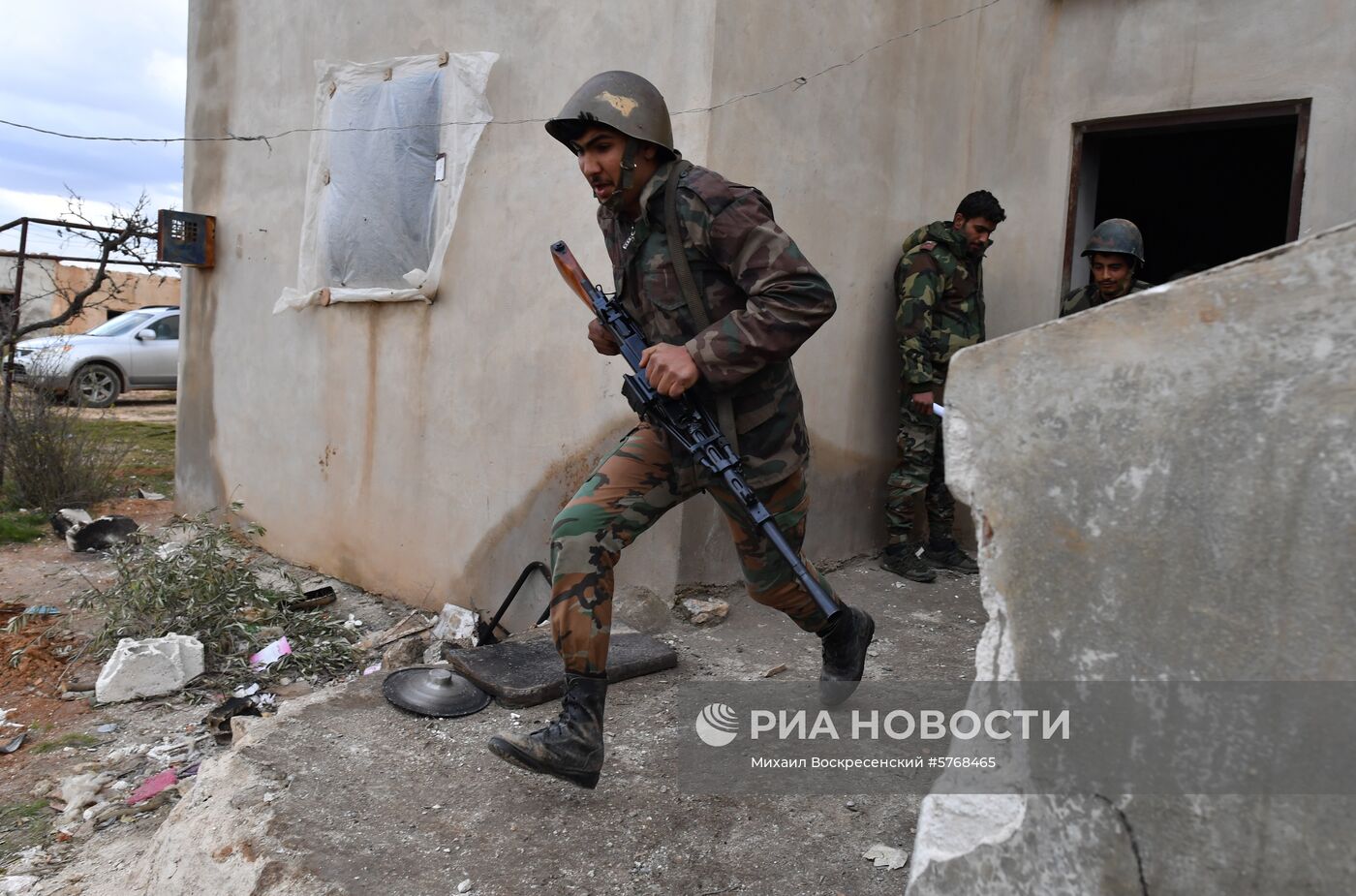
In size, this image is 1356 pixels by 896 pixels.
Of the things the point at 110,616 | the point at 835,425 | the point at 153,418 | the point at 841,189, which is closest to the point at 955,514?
the point at 835,425

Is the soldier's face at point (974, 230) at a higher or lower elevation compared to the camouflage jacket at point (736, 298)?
higher

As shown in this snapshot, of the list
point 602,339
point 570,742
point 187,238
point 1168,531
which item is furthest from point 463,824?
point 187,238

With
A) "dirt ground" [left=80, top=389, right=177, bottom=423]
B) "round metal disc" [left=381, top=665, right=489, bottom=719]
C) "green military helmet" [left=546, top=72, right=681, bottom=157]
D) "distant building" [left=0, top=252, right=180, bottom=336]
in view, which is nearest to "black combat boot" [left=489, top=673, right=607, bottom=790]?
"round metal disc" [left=381, top=665, right=489, bottom=719]

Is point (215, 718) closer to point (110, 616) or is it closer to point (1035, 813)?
point (110, 616)

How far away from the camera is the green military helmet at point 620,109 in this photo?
2416 millimetres

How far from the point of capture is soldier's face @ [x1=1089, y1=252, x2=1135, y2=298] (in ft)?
13.4

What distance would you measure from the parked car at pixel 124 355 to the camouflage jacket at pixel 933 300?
1054 centimetres

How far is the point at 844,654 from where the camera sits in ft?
9.01

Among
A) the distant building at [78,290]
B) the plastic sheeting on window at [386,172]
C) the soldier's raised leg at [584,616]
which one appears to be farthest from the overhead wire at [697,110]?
the distant building at [78,290]

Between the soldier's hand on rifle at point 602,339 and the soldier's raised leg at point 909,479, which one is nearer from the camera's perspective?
the soldier's hand on rifle at point 602,339

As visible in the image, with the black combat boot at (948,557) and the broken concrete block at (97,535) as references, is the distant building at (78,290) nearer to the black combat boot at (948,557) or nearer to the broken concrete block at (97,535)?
the broken concrete block at (97,535)

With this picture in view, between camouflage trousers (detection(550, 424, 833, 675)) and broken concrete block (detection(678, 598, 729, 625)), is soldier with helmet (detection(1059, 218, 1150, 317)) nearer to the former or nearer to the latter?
broken concrete block (detection(678, 598, 729, 625))

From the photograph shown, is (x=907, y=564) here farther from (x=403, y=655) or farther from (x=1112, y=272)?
(x=403, y=655)

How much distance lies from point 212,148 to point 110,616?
3347mm
